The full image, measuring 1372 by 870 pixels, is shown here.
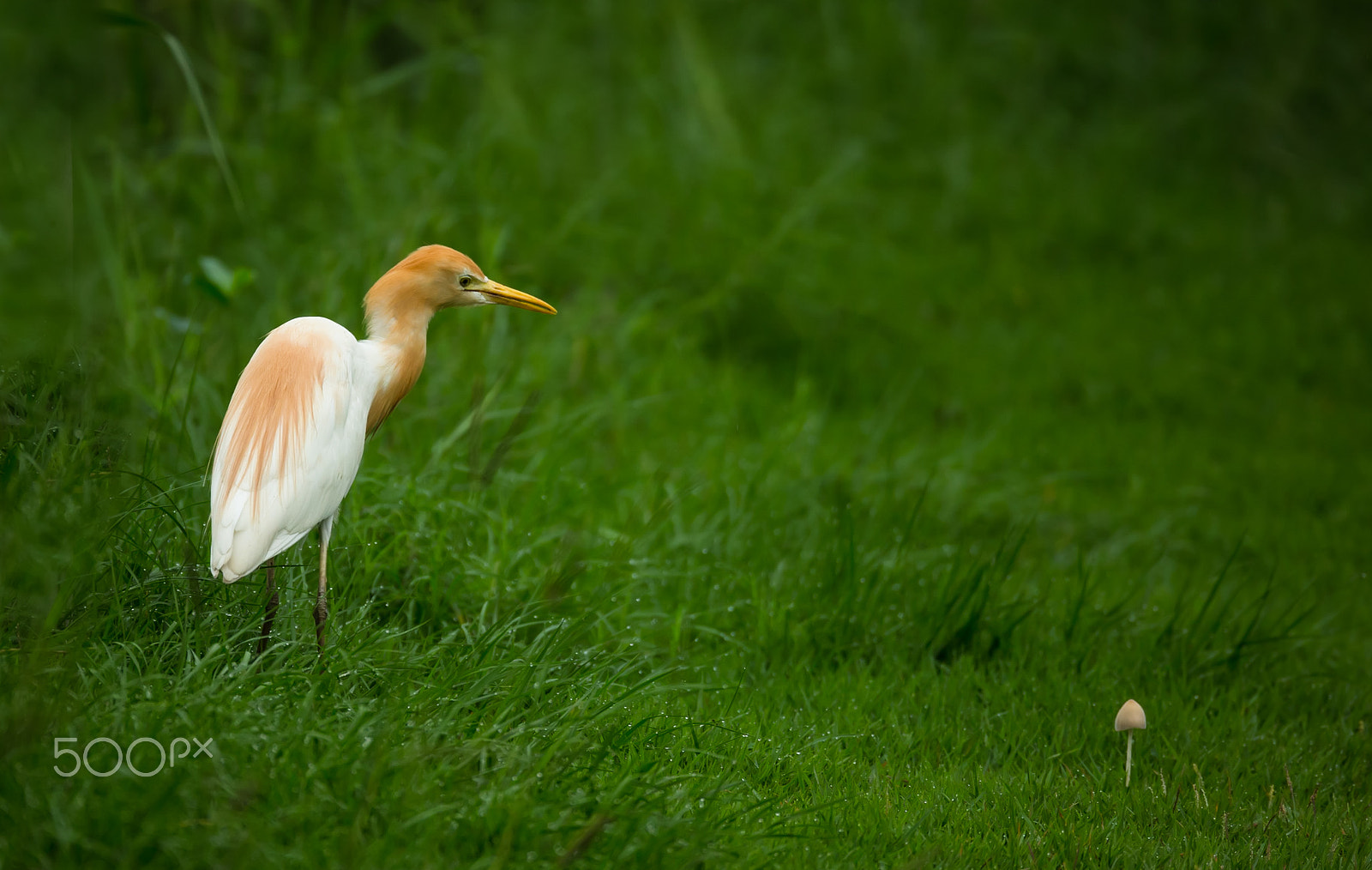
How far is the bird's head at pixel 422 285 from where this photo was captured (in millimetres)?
2664

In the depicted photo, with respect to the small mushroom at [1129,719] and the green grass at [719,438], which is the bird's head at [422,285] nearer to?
the green grass at [719,438]

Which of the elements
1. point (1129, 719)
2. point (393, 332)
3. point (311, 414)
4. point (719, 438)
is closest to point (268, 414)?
point (311, 414)

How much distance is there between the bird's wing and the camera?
7.57 feet

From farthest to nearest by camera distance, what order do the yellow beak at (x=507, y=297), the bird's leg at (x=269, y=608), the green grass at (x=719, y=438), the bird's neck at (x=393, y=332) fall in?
the yellow beak at (x=507, y=297)
the bird's neck at (x=393, y=332)
the bird's leg at (x=269, y=608)
the green grass at (x=719, y=438)

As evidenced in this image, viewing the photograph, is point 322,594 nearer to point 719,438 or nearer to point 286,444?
point 286,444

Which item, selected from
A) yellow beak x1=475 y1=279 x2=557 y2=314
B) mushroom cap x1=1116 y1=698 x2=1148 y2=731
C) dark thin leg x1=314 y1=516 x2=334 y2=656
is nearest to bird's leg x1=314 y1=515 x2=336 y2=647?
dark thin leg x1=314 y1=516 x2=334 y2=656

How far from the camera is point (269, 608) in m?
2.45

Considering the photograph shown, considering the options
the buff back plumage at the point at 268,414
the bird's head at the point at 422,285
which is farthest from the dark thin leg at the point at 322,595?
the bird's head at the point at 422,285

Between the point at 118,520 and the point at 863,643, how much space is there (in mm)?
1934

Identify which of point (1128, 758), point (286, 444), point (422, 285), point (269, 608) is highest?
point (422, 285)

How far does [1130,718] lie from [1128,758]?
0.45 ft

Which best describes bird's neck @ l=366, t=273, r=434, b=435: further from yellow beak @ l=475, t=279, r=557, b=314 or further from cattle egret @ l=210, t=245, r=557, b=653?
yellow beak @ l=475, t=279, r=557, b=314

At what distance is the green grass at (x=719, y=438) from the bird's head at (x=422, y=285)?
63cm

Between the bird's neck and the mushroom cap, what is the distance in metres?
1.79
